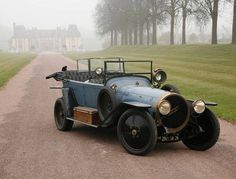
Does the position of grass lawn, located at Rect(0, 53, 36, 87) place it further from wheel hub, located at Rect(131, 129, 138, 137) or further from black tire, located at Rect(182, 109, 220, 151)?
black tire, located at Rect(182, 109, 220, 151)

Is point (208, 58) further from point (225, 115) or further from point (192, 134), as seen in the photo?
point (192, 134)

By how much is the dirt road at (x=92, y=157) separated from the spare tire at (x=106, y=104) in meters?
0.48

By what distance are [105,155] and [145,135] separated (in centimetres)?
76

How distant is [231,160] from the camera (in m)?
7.24

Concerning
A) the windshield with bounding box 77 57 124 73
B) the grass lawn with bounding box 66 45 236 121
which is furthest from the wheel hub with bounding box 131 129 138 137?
the grass lawn with bounding box 66 45 236 121

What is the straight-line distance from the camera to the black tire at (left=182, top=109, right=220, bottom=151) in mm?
7875

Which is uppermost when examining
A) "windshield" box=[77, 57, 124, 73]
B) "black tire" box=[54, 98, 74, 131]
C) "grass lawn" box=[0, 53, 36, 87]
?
"windshield" box=[77, 57, 124, 73]

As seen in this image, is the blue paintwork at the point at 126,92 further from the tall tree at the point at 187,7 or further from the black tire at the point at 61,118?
the tall tree at the point at 187,7

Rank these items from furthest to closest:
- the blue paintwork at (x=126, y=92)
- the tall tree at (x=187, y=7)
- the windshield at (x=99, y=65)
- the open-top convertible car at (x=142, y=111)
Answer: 1. the tall tree at (x=187, y=7)
2. the windshield at (x=99, y=65)
3. the blue paintwork at (x=126, y=92)
4. the open-top convertible car at (x=142, y=111)

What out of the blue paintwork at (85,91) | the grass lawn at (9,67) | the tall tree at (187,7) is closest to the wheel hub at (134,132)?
the blue paintwork at (85,91)

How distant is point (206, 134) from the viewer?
26.3 ft

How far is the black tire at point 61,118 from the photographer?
985 cm

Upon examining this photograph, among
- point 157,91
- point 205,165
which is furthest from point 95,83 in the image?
point 205,165

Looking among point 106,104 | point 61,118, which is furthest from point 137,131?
point 61,118
